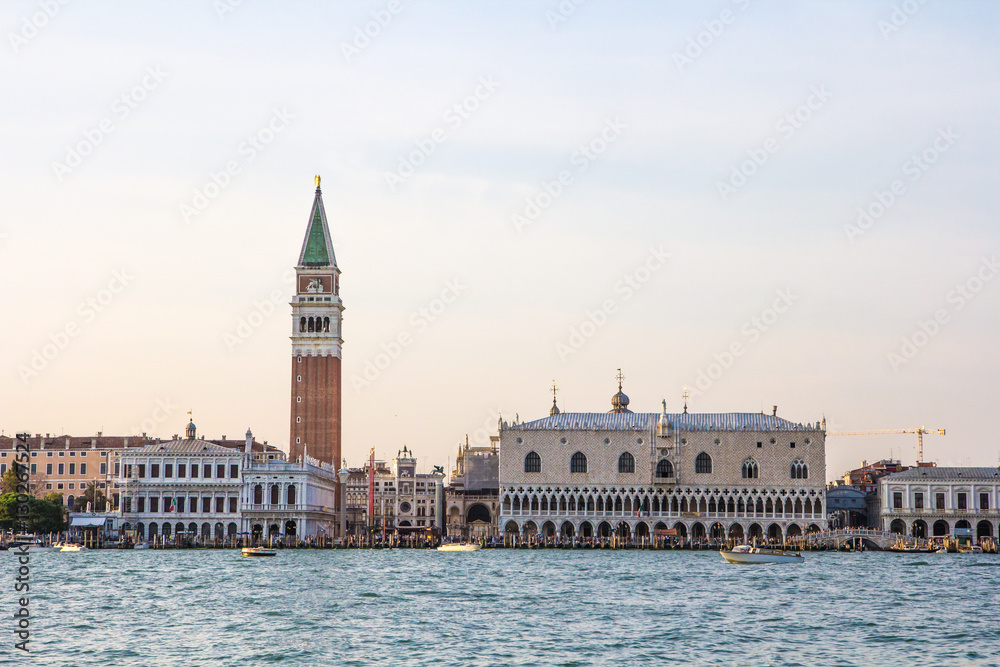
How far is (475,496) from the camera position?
112 meters

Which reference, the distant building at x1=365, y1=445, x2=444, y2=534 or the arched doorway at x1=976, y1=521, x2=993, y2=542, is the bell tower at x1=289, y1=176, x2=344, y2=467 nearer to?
the distant building at x1=365, y1=445, x2=444, y2=534

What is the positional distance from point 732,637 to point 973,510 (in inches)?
2417

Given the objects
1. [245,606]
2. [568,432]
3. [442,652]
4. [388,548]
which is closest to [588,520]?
[568,432]

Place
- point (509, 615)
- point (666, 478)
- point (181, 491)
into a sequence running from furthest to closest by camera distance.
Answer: point (666, 478) → point (181, 491) → point (509, 615)

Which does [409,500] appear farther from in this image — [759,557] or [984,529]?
[759,557]

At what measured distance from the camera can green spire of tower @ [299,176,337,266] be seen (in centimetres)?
9981

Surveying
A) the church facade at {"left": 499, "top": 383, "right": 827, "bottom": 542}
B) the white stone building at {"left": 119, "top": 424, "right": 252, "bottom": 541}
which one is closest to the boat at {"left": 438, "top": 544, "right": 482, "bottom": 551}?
the church facade at {"left": 499, "top": 383, "right": 827, "bottom": 542}

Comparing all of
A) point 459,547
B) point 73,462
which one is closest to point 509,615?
point 459,547

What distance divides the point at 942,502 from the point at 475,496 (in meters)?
36.9

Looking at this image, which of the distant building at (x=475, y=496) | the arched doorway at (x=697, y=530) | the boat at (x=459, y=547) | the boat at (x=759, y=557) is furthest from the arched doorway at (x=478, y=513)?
the boat at (x=759, y=557)

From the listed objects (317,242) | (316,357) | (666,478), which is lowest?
(666,478)

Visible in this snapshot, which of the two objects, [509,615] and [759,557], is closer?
[509,615]

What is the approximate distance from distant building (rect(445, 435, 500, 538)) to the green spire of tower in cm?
1868

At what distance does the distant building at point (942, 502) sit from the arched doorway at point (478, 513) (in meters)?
32.8
